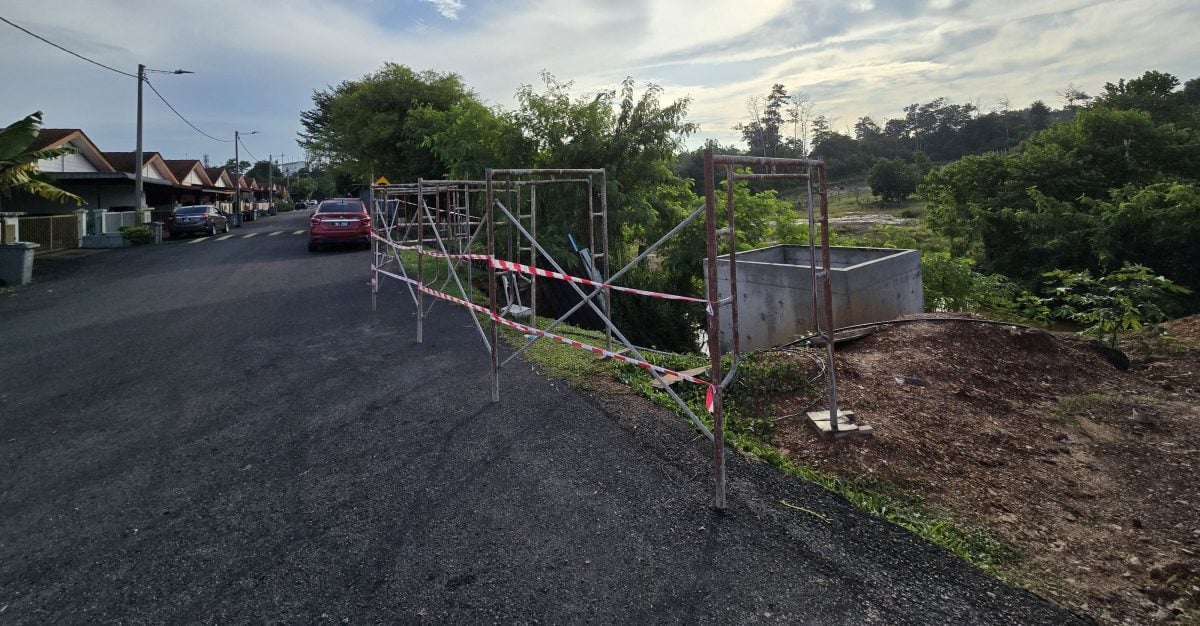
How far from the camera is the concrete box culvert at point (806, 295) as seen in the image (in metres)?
7.78

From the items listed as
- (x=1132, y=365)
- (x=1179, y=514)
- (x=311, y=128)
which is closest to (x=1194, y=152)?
(x=1132, y=365)

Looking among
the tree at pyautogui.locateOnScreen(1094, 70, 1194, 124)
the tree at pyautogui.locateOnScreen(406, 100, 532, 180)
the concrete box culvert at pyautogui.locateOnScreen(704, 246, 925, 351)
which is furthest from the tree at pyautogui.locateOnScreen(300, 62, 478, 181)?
the tree at pyautogui.locateOnScreen(1094, 70, 1194, 124)

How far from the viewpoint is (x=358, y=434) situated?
4.79m

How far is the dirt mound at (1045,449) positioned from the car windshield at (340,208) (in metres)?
15.1

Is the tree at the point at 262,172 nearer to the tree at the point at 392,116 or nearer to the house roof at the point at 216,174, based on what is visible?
the house roof at the point at 216,174

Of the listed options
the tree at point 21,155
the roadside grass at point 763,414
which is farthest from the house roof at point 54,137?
the roadside grass at point 763,414

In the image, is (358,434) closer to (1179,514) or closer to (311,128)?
(1179,514)

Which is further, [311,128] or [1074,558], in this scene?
[311,128]

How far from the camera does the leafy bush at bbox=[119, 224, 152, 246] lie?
20.7m

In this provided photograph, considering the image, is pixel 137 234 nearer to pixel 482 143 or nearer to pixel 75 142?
pixel 75 142

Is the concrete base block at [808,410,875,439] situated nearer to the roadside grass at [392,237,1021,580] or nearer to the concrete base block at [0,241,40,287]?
the roadside grass at [392,237,1021,580]

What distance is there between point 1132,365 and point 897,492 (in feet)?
15.6

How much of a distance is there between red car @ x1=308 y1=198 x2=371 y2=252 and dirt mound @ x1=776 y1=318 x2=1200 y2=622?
1445cm

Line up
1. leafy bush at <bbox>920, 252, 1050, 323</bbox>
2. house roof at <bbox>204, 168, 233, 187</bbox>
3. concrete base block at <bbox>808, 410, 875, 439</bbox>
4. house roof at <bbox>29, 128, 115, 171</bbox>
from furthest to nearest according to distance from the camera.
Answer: house roof at <bbox>204, 168, 233, 187</bbox>
house roof at <bbox>29, 128, 115, 171</bbox>
leafy bush at <bbox>920, 252, 1050, 323</bbox>
concrete base block at <bbox>808, 410, 875, 439</bbox>
